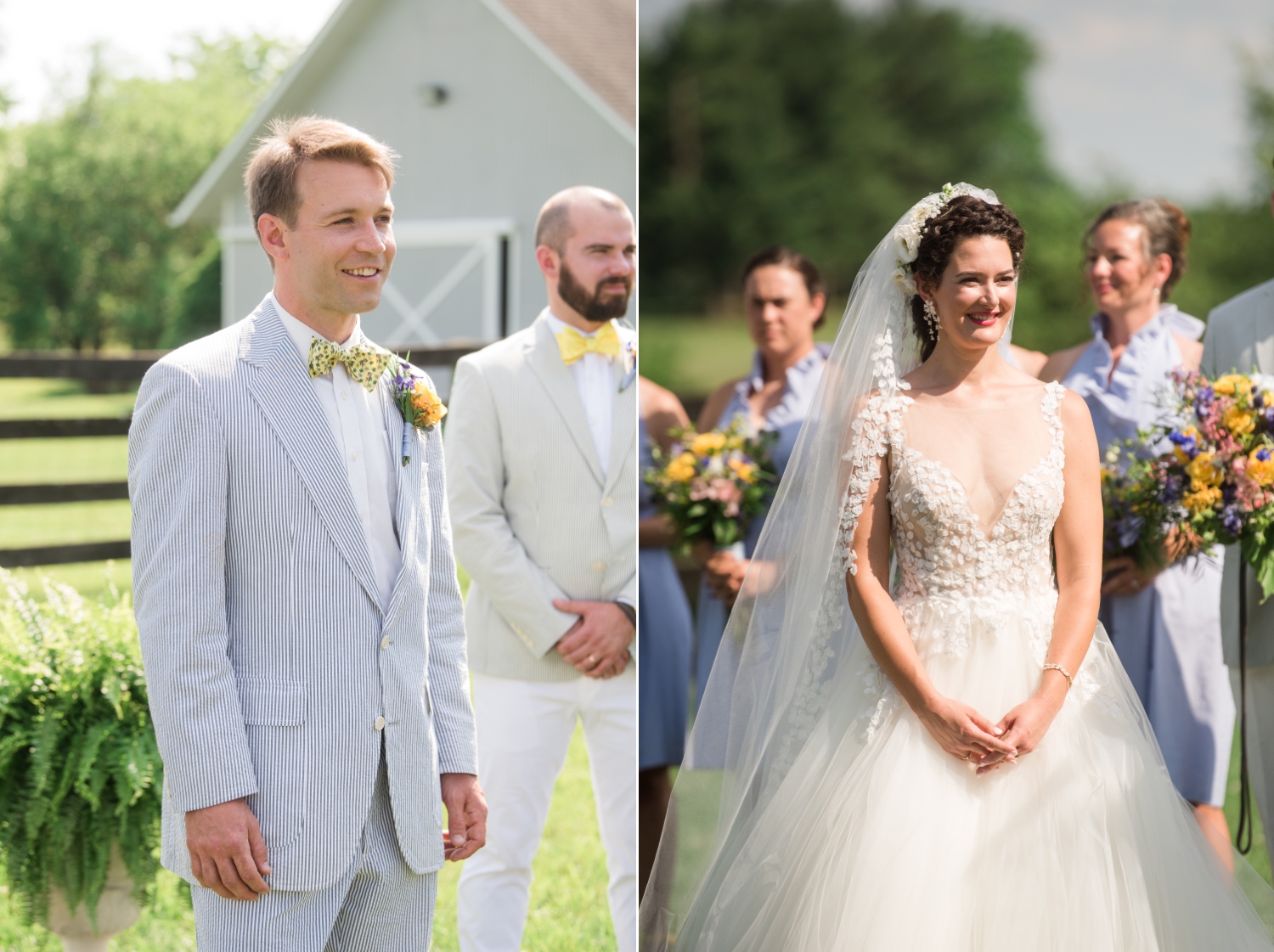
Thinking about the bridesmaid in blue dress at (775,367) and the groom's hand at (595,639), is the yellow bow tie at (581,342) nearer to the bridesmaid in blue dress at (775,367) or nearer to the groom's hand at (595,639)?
the groom's hand at (595,639)

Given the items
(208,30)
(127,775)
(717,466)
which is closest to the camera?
(127,775)

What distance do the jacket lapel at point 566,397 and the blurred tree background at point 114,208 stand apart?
16.7 meters

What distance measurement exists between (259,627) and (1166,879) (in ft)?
6.79

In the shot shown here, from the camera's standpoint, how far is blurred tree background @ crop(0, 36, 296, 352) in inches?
759

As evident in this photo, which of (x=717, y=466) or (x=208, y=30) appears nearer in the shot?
(x=717, y=466)

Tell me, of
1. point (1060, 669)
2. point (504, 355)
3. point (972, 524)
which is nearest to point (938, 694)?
point (1060, 669)

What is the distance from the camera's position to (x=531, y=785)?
3305 mm

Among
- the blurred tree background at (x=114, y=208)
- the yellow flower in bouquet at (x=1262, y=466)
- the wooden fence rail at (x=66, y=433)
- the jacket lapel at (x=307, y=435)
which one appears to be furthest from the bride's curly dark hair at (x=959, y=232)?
the blurred tree background at (x=114, y=208)

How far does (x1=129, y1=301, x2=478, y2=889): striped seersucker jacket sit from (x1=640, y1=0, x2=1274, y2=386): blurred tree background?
10.7 m

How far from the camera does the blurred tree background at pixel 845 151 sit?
45.9ft

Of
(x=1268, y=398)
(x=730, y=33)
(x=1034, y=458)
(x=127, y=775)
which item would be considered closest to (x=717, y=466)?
(x=1034, y=458)

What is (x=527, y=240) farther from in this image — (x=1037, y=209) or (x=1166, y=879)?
(x=1037, y=209)

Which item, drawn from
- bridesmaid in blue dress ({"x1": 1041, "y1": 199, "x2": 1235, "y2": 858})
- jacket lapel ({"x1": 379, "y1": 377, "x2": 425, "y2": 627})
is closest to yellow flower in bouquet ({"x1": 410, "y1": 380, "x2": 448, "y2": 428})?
jacket lapel ({"x1": 379, "y1": 377, "x2": 425, "y2": 627})

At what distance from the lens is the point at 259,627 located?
2182mm
